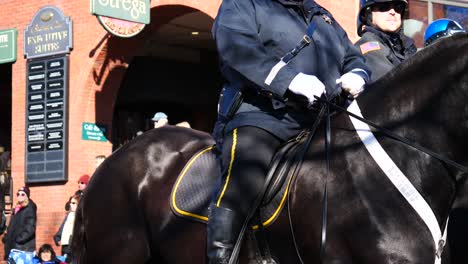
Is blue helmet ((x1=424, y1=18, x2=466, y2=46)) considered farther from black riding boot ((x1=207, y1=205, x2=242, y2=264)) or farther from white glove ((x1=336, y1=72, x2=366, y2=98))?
black riding boot ((x1=207, y1=205, x2=242, y2=264))

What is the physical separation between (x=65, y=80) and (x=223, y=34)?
42.9 feet

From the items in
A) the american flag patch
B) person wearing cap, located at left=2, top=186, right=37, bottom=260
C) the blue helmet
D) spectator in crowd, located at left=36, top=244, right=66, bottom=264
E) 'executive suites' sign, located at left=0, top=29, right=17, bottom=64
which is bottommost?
spectator in crowd, located at left=36, top=244, right=66, bottom=264

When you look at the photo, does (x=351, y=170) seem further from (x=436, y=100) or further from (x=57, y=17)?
(x=57, y=17)

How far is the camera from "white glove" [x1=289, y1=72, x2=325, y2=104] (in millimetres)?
4859

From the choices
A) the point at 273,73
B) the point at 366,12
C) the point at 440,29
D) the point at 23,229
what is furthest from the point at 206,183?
the point at 23,229

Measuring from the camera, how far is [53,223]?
1742 centimetres

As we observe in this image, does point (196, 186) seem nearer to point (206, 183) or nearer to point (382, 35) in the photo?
point (206, 183)

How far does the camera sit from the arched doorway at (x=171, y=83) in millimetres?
20609

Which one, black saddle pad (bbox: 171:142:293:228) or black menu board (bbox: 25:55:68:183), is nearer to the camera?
black saddle pad (bbox: 171:142:293:228)

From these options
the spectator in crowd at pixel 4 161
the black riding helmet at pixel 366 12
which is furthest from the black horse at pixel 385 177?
the spectator in crowd at pixel 4 161

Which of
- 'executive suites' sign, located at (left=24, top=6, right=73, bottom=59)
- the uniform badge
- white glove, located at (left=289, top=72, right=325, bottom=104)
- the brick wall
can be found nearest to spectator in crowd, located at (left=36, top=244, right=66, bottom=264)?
the brick wall

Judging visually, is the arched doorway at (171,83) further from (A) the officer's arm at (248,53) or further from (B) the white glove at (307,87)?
(B) the white glove at (307,87)

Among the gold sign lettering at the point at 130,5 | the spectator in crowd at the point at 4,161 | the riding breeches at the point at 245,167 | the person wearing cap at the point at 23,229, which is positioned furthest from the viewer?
the spectator in crowd at the point at 4,161

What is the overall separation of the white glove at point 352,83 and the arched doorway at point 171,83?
14.4 metres
